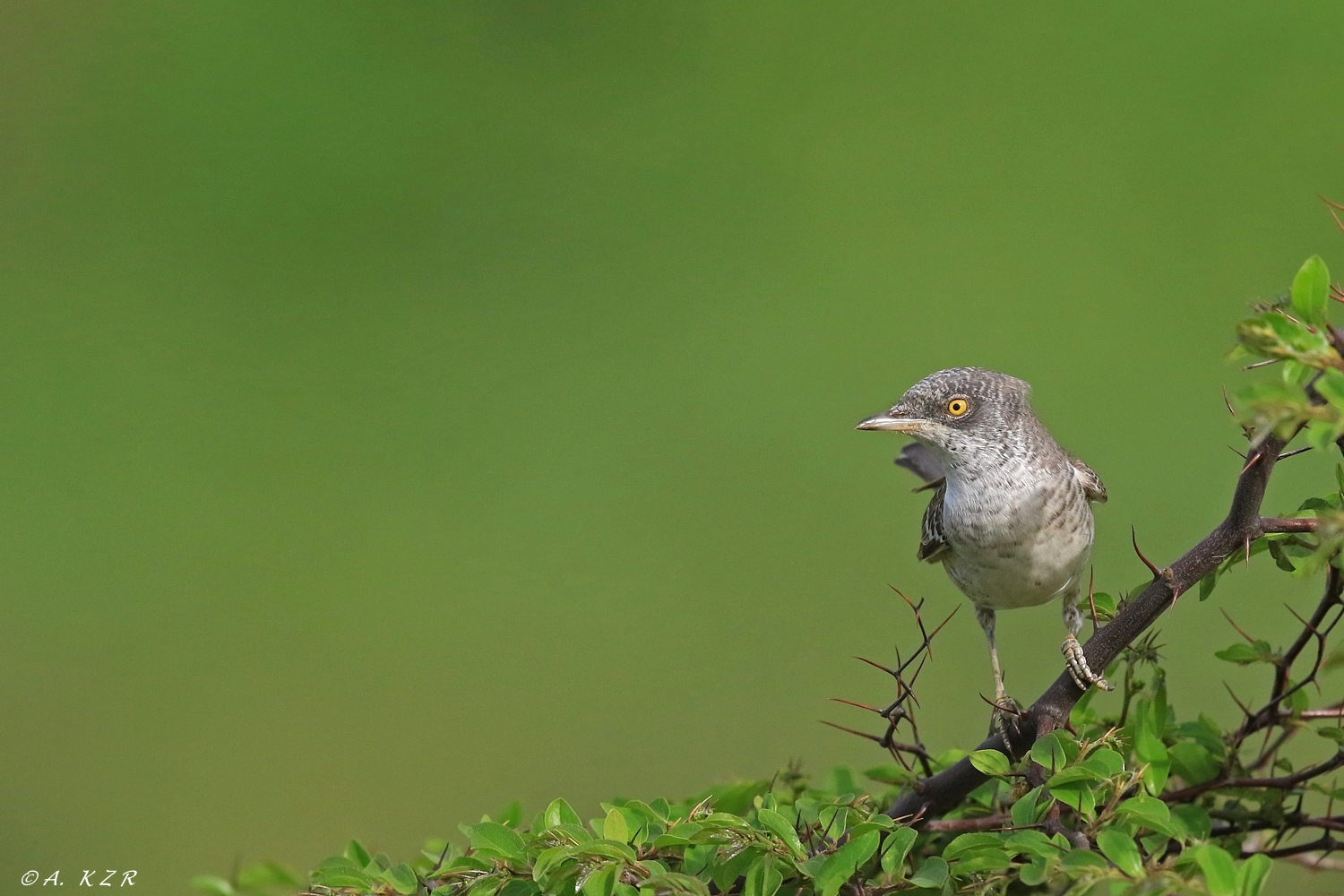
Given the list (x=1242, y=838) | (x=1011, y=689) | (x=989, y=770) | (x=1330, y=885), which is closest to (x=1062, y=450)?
(x=1242, y=838)

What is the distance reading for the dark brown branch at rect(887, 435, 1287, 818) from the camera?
5.19 feet

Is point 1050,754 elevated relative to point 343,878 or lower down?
elevated

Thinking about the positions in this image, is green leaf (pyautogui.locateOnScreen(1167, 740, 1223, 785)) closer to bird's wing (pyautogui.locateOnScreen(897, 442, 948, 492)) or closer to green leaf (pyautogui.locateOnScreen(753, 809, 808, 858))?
green leaf (pyautogui.locateOnScreen(753, 809, 808, 858))

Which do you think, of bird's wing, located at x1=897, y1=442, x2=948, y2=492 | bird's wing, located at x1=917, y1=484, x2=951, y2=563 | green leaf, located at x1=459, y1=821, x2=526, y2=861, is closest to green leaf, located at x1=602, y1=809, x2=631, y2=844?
green leaf, located at x1=459, y1=821, x2=526, y2=861

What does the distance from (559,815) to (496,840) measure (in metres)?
0.10

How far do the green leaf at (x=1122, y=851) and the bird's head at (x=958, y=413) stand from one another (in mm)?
1507

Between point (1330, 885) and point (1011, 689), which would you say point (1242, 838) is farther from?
point (1011, 689)

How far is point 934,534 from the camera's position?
295 cm

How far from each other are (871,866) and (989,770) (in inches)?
8.5

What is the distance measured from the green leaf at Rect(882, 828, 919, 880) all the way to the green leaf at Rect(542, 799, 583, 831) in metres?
0.42

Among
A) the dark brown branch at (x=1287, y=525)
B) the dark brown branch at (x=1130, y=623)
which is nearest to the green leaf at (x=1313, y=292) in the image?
the dark brown branch at (x=1130, y=623)

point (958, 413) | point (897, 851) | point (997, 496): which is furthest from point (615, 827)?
point (958, 413)

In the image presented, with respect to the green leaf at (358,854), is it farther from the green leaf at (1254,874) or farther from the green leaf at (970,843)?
the green leaf at (1254,874)

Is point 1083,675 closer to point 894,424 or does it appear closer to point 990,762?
point 990,762
